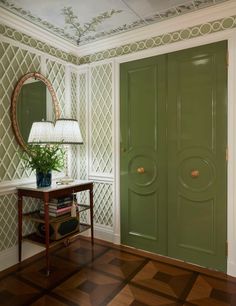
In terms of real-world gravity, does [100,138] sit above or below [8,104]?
below

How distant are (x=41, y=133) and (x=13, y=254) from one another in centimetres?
125

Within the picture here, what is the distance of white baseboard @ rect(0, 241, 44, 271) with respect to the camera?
2346 mm

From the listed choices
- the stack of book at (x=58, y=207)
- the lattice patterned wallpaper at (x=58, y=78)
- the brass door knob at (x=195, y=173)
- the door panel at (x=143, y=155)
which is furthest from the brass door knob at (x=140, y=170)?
the lattice patterned wallpaper at (x=58, y=78)

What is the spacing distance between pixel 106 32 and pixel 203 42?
3.57 feet

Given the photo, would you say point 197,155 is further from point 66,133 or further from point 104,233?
point 104,233

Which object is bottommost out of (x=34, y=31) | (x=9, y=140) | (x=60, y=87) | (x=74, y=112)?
(x=9, y=140)

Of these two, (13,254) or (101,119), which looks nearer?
(13,254)

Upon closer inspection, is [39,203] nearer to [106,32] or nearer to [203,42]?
[106,32]

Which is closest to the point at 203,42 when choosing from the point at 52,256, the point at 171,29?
the point at 171,29

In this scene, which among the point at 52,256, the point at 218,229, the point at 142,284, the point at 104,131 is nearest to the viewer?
the point at 142,284

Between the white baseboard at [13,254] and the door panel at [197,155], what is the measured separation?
149cm

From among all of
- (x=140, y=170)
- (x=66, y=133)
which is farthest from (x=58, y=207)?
(x=140, y=170)

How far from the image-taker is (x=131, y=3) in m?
2.20

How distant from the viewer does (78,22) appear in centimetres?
252
